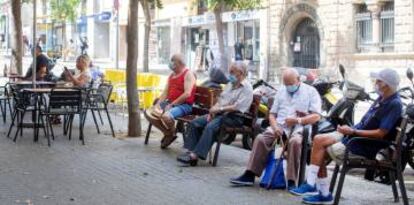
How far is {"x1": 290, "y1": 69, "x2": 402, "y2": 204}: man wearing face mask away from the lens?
7203 millimetres

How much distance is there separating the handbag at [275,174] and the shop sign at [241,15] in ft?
93.3

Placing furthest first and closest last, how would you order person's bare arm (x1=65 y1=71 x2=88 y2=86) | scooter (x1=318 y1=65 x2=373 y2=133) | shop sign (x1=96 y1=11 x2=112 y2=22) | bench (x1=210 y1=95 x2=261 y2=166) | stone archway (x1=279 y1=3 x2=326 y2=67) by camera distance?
shop sign (x1=96 y1=11 x2=112 y2=22), stone archway (x1=279 y1=3 x2=326 y2=67), person's bare arm (x1=65 y1=71 x2=88 y2=86), scooter (x1=318 y1=65 x2=373 y2=133), bench (x1=210 y1=95 x2=261 y2=166)

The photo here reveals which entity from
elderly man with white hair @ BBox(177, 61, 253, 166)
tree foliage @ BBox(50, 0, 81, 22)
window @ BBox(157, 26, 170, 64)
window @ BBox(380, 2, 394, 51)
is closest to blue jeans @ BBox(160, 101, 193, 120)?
elderly man with white hair @ BBox(177, 61, 253, 166)

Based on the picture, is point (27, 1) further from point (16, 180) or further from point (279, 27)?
point (16, 180)

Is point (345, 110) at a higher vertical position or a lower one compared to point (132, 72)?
lower

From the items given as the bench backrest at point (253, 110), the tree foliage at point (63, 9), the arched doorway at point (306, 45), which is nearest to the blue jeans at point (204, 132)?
the bench backrest at point (253, 110)

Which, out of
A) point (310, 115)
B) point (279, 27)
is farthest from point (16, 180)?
point (279, 27)

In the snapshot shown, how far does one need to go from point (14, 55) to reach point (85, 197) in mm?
15473

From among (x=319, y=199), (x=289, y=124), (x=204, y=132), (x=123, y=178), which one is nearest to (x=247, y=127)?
(x=204, y=132)

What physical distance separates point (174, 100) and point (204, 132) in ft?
5.96

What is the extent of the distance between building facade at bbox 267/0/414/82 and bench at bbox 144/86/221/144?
15.9m

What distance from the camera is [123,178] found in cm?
905

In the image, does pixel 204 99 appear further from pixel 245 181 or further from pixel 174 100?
pixel 245 181

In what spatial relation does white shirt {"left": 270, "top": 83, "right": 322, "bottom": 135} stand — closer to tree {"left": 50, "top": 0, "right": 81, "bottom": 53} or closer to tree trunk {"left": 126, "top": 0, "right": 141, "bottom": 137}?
tree trunk {"left": 126, "top": 0, "right": 141, "bottom": 137}
